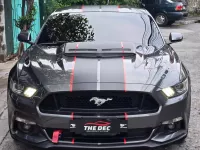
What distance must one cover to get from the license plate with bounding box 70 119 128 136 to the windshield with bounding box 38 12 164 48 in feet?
5.16

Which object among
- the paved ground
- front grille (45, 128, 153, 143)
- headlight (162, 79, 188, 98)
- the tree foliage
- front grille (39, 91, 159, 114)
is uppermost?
the tree foliage

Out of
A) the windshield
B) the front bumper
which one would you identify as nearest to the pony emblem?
Answer: the front bumper

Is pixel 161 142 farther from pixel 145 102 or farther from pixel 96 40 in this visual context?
pixel 96 40

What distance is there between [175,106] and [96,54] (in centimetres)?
106

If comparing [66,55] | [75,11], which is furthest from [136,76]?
[75,11]

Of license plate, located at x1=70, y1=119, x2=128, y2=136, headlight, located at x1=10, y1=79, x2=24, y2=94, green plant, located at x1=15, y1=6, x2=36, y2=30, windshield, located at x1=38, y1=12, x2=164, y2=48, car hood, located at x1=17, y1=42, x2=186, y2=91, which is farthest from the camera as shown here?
green plant, located at x1=15, y1=6, x2=36, y2=30

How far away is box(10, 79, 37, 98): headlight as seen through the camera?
11.3ft

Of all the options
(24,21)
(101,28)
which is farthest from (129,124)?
(24,21)

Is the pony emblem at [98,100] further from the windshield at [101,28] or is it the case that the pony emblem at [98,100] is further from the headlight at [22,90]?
the windshield at [101,28]

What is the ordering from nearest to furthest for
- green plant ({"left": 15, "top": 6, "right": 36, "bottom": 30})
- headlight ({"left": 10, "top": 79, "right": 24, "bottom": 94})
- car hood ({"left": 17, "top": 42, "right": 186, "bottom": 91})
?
car hood ({"left": 17, "top": 42, "right": 186, "bottom": 91}) → headlight ({"left": 10, "top": 79, "right": 24, "bottom": 94}) → green plant ({"left": 15, "top": 6, "right": 36, "bottom": 30})

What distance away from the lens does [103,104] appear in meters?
3.38

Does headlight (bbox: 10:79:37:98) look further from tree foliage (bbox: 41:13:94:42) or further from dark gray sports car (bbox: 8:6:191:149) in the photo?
tree foliage (bbox: 41:13:94:42)

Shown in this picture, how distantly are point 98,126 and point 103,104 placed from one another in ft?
0.69

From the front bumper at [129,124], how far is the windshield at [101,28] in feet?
4.43
